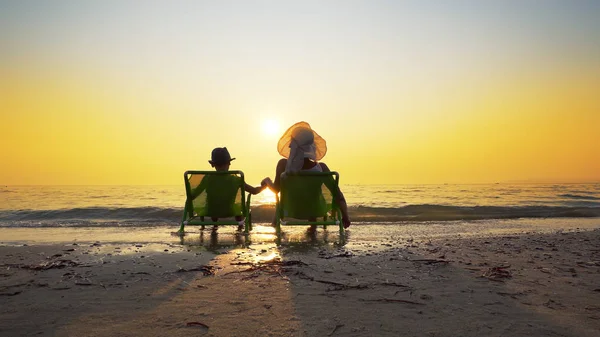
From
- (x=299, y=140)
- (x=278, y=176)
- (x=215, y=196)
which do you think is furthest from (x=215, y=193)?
(x=299, y=140)

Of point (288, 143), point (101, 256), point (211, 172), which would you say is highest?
point (288, 143)

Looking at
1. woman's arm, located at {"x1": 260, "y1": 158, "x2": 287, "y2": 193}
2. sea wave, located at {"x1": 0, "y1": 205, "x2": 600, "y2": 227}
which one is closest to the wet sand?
woman's arm, located at {"x1": 260, "y1": 158, "x2": 287, "y2": 193}

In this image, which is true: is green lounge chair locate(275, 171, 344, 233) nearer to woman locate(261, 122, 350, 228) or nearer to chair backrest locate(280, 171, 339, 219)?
chair backrest locate(280, 171, 339, 219)

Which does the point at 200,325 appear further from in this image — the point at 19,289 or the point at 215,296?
the point at 19,289

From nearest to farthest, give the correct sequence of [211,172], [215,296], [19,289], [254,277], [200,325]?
[200,325] → [215,296] → [19,289] → [254,277] → [211,172]

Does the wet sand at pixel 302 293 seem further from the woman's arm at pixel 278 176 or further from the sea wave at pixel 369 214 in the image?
the sea wave at pixel 369 214

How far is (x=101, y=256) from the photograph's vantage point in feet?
15.8

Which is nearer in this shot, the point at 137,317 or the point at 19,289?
the point at 137,317

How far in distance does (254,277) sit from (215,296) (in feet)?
2.04

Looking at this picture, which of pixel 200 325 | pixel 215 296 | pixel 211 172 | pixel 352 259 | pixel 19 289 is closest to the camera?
pixel 200 325

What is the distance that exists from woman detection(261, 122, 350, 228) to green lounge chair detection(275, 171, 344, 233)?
0.60 feet

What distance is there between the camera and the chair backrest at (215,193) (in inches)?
289

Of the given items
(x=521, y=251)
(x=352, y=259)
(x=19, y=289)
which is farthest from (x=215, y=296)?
(x=521, y=251)

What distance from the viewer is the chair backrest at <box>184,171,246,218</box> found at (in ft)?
24.1
